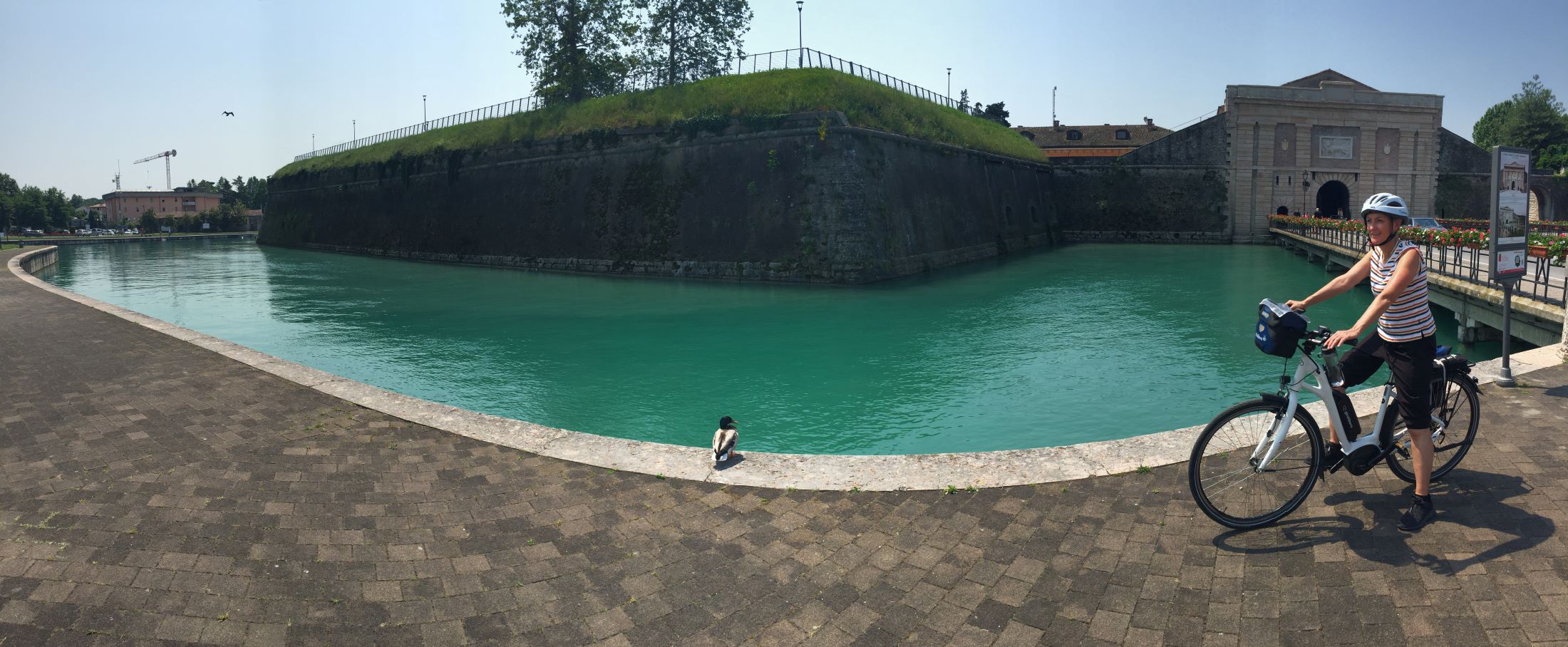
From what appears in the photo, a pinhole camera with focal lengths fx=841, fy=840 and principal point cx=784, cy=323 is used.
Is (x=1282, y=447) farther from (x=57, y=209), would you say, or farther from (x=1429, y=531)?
(x=57, y=209)

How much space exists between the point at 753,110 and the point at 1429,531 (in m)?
26.9

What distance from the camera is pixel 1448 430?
17.3 ft

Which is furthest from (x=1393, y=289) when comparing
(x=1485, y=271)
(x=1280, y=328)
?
(x=1485, y=271)

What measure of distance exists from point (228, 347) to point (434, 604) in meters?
8.84

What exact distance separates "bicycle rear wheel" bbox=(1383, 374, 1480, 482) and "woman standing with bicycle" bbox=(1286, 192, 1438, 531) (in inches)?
9.3

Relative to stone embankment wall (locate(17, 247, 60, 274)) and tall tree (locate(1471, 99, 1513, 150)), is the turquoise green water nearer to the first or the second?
stone embankment wall (locate(17, 247, 60, 274))

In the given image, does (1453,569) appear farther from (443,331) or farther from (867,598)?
(443,331)

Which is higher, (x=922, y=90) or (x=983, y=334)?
(x=922, y=90)

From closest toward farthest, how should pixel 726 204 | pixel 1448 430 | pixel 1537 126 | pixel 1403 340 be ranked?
pixel 1403 340, pixel 1448 430, pixel 726 204, pixel 1537 126

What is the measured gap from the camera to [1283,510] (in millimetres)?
4605

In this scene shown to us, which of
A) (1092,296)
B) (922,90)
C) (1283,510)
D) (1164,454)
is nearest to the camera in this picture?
(1283,510)

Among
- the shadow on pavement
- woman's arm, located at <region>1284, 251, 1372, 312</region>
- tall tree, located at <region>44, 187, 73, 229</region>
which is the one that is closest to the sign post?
woman's arm, located at <region>1284, 251, 1372, 312</region>

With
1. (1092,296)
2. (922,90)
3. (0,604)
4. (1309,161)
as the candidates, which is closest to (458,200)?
(922,90)

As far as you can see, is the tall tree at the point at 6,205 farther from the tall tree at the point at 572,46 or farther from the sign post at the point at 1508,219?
the sign post at the point at 1508,219
